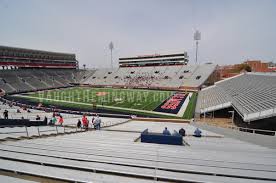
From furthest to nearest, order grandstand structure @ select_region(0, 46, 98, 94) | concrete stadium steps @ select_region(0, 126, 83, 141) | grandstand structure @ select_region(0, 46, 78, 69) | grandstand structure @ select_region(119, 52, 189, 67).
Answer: grandstand structure @ select_region(119, 52, 189, 67)
grandstand structure @ select_region(0, 46, 78, 69)
grandstand structure @ select_region(0, 46, 98, 94)
concrete stadium steps @ select_region(0, 126, 83, 141)

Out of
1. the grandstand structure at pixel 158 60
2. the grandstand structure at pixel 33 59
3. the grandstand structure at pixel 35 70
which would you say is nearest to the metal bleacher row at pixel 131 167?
the grandstand structure at pixel 35 70

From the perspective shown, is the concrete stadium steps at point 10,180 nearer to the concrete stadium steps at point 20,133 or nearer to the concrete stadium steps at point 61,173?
the concrete stadium steps at point 61,173

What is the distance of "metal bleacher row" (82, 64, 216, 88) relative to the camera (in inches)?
2346

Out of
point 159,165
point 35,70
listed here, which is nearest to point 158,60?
point 35,70

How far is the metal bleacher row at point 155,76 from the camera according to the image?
59.6 metres

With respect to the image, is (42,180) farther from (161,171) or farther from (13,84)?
(13,84)

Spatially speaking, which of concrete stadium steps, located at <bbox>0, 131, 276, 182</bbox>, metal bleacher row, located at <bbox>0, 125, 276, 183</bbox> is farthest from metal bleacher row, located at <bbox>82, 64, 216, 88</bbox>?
metal bleacher row, located at <bbox>0, 125, 276, 183</bbox>

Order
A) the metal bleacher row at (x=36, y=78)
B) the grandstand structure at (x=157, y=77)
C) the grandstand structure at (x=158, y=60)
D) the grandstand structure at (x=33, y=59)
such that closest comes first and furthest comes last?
1. the metal bleacher row at (x=36, y=78)
2. the grandstand structure at (x=157, y=77)
3. the grandstand structure at (x=33, y=59)
4. the grandstand structure at (x=158, y=60)

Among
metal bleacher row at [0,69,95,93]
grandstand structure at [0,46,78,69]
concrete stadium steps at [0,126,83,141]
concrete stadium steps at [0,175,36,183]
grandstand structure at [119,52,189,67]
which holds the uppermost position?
grandstand structure at [119,52,189,67]

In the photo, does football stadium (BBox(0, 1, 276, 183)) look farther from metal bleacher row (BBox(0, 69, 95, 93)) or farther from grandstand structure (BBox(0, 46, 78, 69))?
grandstand structure (BBox(0, 46, 78, 69))

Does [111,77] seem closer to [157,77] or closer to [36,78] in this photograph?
[157,77]

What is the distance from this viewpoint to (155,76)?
68312 millimetres

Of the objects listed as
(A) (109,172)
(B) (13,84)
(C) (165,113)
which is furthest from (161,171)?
(B) (13,84)

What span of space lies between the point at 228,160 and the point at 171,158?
158cm
